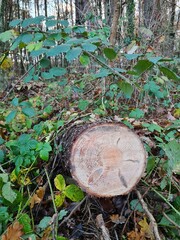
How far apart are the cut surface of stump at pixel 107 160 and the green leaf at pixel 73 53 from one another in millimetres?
469

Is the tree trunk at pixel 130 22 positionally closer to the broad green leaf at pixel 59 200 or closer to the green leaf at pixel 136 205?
the green leaf at pixel 136 205

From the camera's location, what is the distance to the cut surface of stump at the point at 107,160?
5.03 feet

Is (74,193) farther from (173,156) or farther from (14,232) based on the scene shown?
(173,156)

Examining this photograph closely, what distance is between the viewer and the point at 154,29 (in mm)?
4027

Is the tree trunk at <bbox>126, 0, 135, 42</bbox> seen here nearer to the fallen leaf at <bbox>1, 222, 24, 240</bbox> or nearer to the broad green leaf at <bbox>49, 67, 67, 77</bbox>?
the broad green leaf at <bbox>49, 67, 67, 77</bbox>

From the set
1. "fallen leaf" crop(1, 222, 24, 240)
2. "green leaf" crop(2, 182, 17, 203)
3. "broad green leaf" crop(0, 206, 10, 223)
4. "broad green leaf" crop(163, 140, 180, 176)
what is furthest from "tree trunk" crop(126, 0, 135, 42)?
"fallen leaf" crop(1, 222, 24, 240)

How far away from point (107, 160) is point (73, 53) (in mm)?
619

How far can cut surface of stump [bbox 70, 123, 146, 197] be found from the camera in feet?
5.03

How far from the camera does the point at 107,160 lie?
5.10 feet

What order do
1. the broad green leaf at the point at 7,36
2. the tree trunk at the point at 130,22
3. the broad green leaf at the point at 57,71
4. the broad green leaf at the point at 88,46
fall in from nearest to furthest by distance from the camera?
the broad green leaf at the point at 88,46, the broad green leaf at the point at 57,71, the broad green leaf at the point at 7,36, the tree trunk at the point at 130,22

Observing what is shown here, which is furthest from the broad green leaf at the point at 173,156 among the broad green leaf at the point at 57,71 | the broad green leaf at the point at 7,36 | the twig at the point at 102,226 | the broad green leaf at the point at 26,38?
the broad green leaf at the point at 7,36

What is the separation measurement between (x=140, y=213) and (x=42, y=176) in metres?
0.63

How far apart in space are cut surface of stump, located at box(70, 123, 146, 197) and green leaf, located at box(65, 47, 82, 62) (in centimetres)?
47

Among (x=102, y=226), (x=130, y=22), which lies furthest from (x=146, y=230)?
(x=130, y=22)
